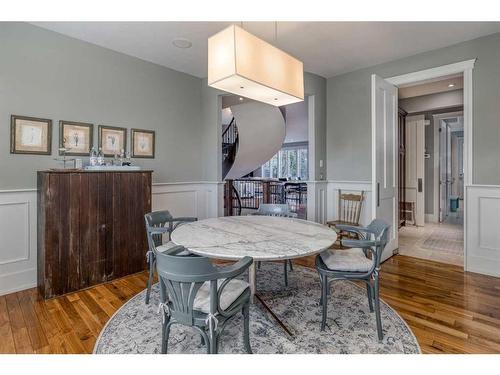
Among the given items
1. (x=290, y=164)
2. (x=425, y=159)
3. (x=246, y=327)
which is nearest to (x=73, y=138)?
(x=246, y=327)

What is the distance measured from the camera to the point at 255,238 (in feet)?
6.56

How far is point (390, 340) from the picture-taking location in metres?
1.91

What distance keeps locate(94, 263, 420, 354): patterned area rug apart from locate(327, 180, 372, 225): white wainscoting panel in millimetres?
1773

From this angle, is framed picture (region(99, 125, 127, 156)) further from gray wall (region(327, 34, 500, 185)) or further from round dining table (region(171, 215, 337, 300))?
gray wall (region(327, 34, 500, 185))

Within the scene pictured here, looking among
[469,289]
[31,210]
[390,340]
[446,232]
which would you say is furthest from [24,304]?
[446,232]

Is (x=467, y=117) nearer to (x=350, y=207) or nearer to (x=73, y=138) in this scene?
(x=350, y=207)

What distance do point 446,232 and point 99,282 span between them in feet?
18.9

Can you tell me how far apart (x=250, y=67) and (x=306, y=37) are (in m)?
1.54

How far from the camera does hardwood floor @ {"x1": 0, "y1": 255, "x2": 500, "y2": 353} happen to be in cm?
191

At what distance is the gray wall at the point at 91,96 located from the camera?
2.75 m

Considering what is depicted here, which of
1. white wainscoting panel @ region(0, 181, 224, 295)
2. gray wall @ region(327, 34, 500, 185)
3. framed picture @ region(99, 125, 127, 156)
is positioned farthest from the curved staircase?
white wainscoting panel @ region(0, 181, 224, 295)

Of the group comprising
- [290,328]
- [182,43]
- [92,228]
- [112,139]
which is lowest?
[290,328]

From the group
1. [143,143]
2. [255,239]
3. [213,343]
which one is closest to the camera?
[213,343]

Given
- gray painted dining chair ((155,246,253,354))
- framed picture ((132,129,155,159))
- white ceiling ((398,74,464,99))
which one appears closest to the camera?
A: gray painted dining chair ((155,246,253,354))
